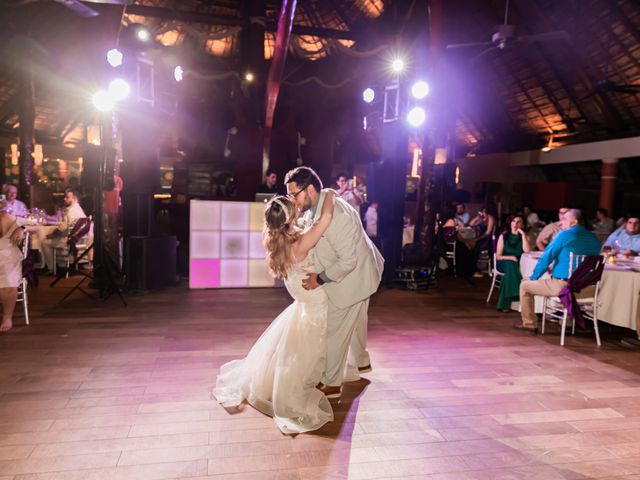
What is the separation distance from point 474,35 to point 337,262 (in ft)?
40.6

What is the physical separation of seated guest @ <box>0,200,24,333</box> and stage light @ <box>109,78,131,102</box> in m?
2.29

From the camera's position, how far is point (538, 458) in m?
2.52

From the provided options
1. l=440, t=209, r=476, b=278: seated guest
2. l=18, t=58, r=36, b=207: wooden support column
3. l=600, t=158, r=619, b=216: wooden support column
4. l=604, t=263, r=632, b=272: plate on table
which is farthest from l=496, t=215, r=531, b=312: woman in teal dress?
l=18, t=58, r=36, b=207: wooden support column

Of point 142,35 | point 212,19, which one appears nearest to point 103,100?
point 142,35

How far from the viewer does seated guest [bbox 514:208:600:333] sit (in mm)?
4465

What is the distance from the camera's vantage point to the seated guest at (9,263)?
430 cm

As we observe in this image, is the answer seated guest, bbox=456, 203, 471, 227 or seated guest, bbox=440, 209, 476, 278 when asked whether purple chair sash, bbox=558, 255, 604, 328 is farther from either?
seated guest, bbox=456, 203, 471, 227

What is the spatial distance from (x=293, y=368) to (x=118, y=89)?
494 centimetres

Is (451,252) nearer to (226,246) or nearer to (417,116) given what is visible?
(417,116)

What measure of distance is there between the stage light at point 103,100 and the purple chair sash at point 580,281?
577 cm

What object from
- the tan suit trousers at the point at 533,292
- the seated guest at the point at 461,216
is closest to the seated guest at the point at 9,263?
the tan suit trousers at the point at 533,292

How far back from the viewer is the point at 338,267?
9.58 feet

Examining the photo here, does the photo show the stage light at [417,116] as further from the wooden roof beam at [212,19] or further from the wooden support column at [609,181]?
the wooden support column at [609,181]

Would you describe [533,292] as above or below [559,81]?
below
